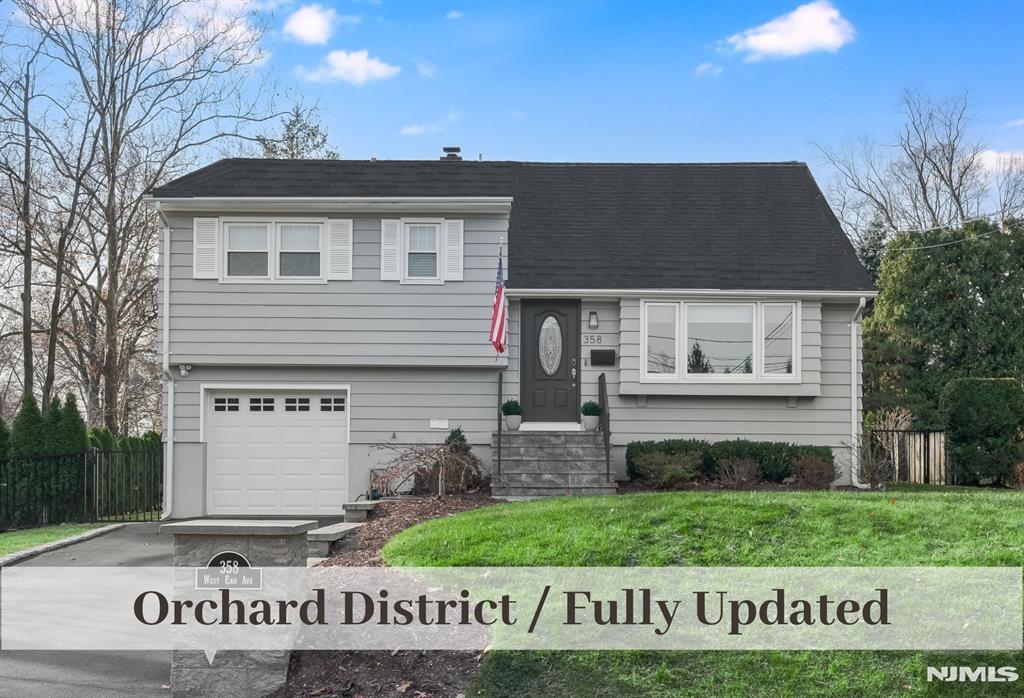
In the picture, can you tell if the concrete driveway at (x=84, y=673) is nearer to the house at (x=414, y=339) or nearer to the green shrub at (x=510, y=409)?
the house at (x=414, y=339)

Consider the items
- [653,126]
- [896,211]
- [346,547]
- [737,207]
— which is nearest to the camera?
[346,547]

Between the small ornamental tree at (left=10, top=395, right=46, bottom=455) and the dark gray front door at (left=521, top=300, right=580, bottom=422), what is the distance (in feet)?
27.2

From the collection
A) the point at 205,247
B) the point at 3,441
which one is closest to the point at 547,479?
the point at 205,247

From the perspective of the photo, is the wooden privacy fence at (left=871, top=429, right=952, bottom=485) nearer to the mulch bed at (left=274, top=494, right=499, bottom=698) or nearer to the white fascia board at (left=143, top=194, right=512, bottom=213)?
the white fascia board at (left=143, top=194, right=512, bottom=213)

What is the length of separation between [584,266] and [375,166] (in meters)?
4.02

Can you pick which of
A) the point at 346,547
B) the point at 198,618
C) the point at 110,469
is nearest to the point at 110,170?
the point at 110,469

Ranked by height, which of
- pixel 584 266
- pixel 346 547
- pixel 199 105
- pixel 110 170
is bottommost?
pixel 346 547

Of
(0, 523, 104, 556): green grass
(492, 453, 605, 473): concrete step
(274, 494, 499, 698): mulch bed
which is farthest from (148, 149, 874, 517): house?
(274, 494, 499, 698): mulch bed

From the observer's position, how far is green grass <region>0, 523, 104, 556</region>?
42.2ft

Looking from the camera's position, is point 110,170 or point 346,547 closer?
point 346,547

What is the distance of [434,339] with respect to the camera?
15.9 m

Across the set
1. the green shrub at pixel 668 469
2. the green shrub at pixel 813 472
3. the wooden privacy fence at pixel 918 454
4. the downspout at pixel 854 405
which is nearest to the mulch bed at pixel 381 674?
the green shrub at pixel 668 469

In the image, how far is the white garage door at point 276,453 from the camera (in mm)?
16094

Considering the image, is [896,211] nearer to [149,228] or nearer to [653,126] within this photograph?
[653,126]
